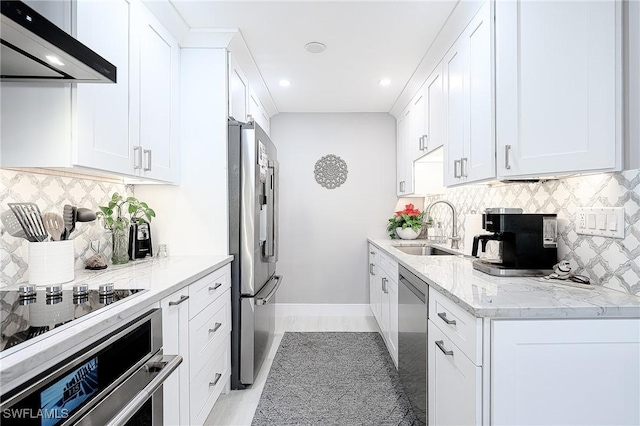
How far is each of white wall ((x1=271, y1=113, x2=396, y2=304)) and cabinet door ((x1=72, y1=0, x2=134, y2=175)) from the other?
2.48 metres

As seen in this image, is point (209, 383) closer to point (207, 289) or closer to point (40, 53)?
point (207, 289)

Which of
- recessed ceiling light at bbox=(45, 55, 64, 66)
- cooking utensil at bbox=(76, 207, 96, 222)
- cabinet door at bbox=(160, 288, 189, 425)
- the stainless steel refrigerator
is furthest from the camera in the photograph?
the stainless steel refrigerator

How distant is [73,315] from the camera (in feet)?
3.22

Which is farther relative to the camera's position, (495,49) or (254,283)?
(254,283)

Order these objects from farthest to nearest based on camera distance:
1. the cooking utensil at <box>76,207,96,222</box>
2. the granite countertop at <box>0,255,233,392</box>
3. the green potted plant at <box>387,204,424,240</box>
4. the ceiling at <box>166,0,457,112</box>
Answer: the green potted plant at <box>387,204,424,240</box>, the ceiling at <box>166,0,457,112</box>, the cooking utensil at <box>76,207,96,222</box>, the granite countertop at <box>0,255,233,392</box>

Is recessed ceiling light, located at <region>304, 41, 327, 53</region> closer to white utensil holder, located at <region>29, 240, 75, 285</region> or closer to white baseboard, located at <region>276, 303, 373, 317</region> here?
white utensil holder, located at <region>29, 240, 75, 285</region>

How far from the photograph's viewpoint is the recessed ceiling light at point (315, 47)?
7.98 feet

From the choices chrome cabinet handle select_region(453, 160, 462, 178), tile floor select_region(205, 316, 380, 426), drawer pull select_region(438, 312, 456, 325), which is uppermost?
chrome cabinet handle select_region(453, 160, 462, 178)

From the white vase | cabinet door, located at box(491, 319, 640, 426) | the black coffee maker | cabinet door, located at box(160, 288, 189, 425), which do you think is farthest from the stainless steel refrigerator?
the white vase

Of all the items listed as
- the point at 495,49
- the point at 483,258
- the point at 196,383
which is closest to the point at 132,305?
the point at 196,383

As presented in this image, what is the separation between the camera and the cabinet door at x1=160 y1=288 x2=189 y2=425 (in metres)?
1.39

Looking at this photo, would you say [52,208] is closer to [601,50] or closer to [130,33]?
[130,33]

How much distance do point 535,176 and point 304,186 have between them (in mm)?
2885

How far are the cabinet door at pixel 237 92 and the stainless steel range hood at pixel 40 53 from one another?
117 centimetres
